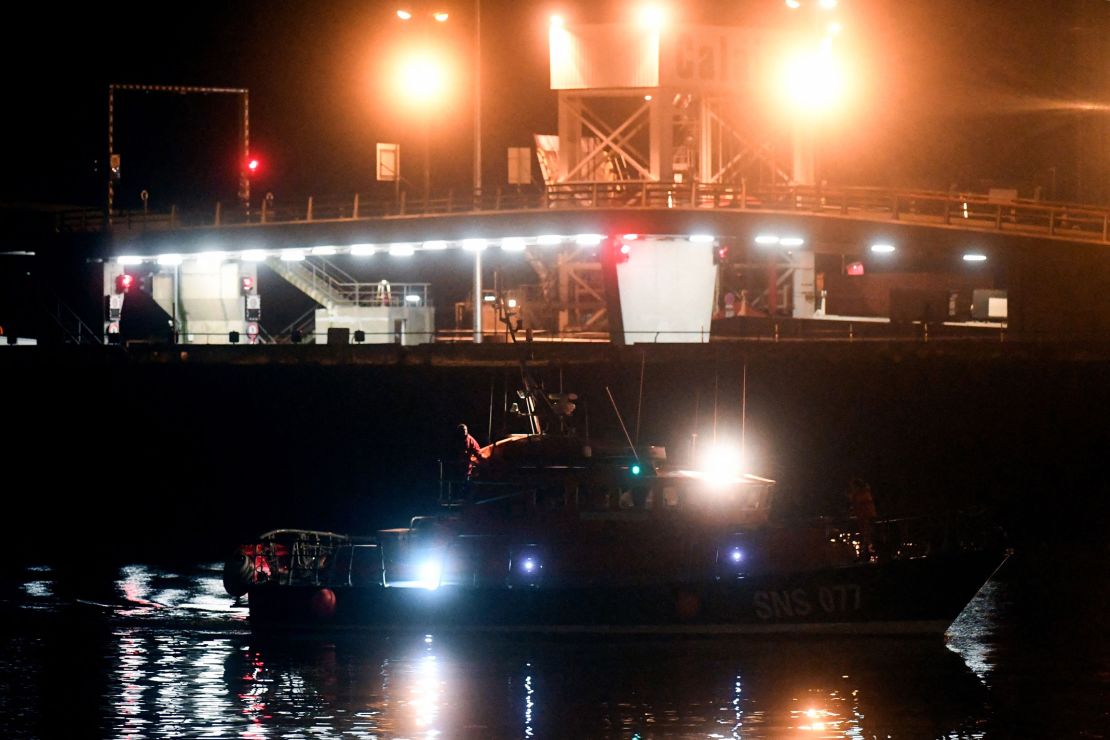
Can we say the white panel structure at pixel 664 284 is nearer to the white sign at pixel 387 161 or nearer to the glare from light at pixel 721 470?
the white sign at pixel 387 161

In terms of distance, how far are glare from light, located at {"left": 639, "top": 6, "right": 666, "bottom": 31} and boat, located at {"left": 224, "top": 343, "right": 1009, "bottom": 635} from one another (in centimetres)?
3789

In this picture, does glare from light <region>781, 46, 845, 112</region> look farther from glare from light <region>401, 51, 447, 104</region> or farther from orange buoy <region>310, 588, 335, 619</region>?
orange buoy <region>310, 588, 335, 619</region>

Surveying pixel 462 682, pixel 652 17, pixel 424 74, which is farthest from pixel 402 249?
pixel 462 682

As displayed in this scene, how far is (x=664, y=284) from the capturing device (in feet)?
194

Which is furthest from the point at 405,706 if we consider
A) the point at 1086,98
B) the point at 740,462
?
the point at 1086,98

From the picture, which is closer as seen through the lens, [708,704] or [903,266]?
[708,704]

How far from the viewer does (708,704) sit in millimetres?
23328

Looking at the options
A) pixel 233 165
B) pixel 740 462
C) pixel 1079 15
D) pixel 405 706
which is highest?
pixel 1079 15

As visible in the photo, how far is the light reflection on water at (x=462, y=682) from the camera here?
2242cm

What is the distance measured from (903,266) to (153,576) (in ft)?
185

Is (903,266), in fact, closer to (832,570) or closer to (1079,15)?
(1079,15)

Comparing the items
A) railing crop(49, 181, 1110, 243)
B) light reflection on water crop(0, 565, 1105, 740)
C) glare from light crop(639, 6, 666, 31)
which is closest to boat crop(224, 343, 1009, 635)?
light reflection on water crop(0, 565, 1105, 740)

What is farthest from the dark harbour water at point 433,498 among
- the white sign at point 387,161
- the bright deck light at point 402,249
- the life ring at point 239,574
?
the white sign at point 387,161

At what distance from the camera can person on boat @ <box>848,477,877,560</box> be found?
88.9 feet
